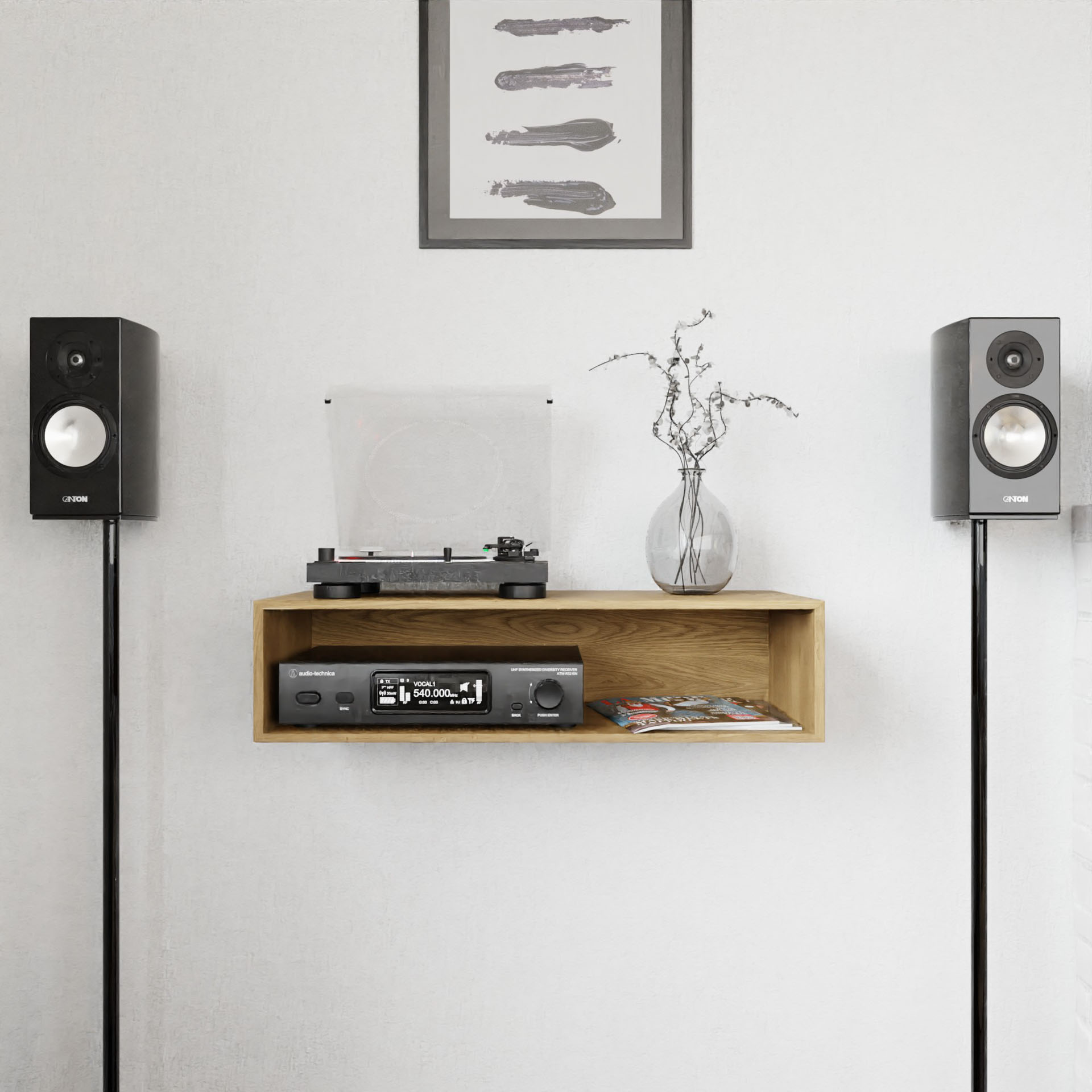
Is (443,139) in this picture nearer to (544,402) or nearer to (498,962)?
(544,402)

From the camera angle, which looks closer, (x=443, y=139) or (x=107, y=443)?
(x=107, y=443)

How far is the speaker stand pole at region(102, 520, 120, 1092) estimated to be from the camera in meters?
1.45

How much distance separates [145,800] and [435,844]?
59 cm

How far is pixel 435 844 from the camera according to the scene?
1.63 meters

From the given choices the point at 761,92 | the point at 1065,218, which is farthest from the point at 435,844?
the point at 1065,218

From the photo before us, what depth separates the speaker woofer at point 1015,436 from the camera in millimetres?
1385

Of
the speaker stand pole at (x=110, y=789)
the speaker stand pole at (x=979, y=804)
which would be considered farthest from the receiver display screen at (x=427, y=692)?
the speaker stand pole at (x=979, y=804)

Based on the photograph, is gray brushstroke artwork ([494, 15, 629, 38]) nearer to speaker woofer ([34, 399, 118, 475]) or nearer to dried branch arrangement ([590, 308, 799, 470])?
dried branch arrangement ([590, 308, 799, 470])

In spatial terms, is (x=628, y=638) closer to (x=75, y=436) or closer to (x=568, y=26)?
(x=75, y=436)

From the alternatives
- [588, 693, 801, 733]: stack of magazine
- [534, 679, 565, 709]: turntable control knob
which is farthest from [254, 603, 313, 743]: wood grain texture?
[588, 693, 801, 733]: stack of magazine

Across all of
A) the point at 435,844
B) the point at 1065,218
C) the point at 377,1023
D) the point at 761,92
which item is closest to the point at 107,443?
the point at 435,844

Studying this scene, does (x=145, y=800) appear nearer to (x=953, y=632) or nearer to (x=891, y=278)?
(x=953, y=632)

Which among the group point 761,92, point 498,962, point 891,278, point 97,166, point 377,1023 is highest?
point 761,92

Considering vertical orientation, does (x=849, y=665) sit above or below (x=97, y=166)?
below
